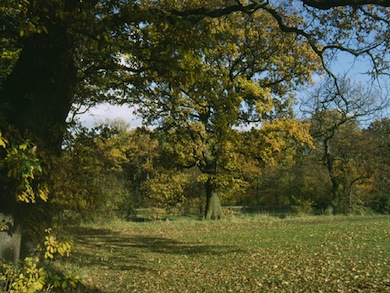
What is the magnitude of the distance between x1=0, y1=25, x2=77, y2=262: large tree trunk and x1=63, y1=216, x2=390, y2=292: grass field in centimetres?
392

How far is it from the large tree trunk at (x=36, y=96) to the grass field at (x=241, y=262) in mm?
3925

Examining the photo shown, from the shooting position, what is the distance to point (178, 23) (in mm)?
5500

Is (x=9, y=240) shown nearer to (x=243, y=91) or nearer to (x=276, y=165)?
(x=243, y=91)

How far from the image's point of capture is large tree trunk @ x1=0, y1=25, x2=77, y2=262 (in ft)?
15.9

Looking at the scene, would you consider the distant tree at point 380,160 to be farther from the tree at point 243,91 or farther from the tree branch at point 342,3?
the tree branch at point 342,3

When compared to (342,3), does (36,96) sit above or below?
below

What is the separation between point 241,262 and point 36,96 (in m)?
7.80

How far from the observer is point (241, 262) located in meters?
11.0

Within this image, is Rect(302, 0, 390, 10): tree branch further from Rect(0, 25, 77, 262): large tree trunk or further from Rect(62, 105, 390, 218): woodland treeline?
Rect(62, 105, 390, 218): woodland treeline

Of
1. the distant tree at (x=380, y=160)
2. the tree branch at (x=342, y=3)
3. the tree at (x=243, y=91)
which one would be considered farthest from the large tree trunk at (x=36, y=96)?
the distant tree at (x=380, y=160)

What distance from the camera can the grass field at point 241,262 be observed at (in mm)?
8156

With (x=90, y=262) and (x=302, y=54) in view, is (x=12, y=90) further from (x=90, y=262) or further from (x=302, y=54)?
(x=302, y=54)

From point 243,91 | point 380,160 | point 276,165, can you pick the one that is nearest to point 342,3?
point 243,91

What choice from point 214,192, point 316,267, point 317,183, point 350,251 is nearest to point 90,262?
point 316,267
